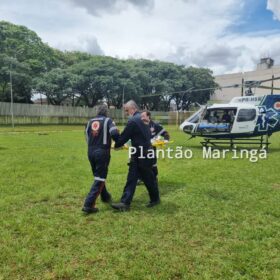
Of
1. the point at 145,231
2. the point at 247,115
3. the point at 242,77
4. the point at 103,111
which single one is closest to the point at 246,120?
the point at 247,115

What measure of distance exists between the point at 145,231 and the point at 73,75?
41.5 metres

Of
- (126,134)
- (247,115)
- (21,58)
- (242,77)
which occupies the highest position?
(242,77)

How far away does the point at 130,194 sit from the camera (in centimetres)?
585

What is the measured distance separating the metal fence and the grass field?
33.3 metres

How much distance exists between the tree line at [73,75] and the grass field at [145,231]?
27849 millimetres

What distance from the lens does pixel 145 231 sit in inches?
190

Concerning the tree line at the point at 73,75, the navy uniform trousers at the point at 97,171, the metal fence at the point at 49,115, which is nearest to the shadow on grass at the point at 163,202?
the navy uniform trousers at the point at 97,171

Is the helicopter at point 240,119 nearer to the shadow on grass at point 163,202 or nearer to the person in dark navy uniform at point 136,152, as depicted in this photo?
the shadow on grass at point 163,202

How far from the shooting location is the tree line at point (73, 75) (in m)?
40.4

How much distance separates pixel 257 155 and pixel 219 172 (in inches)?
178

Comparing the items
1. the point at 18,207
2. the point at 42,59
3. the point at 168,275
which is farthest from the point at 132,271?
the point at 42,59

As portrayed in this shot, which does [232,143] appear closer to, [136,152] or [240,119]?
[240,119]

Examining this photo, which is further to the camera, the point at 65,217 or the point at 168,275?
the point at 65,217

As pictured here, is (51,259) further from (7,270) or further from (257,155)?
(257,155)
